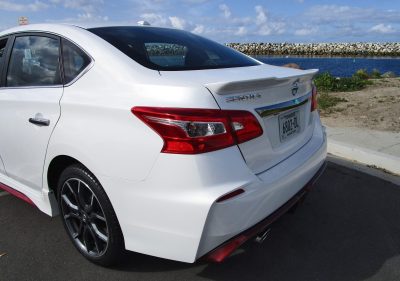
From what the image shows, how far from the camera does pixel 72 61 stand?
9.04ft

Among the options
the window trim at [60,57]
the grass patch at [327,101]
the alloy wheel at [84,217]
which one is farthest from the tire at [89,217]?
the grass patch at [327,101]

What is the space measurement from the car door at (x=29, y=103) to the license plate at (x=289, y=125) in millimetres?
1525

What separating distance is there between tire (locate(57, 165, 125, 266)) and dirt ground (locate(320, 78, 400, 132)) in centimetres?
528

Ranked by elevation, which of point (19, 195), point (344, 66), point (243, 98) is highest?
point (243, 98)

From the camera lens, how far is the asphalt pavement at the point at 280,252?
9.05 feet

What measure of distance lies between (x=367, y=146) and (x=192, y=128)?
4.17 m

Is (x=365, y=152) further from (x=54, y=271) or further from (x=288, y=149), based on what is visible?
(x=54, y=271)

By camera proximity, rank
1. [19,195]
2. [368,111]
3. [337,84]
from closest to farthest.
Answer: [19,195], [368,111], [337,84]

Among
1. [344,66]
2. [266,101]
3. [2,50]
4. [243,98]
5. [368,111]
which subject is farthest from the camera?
[344,66]

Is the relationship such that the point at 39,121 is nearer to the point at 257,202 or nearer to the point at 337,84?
the point at 257,202

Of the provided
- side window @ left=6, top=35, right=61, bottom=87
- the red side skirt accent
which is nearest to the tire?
the red side skirt accent

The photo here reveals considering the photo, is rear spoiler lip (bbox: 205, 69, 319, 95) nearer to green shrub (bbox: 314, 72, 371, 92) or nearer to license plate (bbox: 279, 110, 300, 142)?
license plate (bbox: 279, 110, 300, 142)

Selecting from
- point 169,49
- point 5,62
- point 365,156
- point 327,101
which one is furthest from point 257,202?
point 327,101

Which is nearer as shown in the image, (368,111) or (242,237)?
(242,237)
